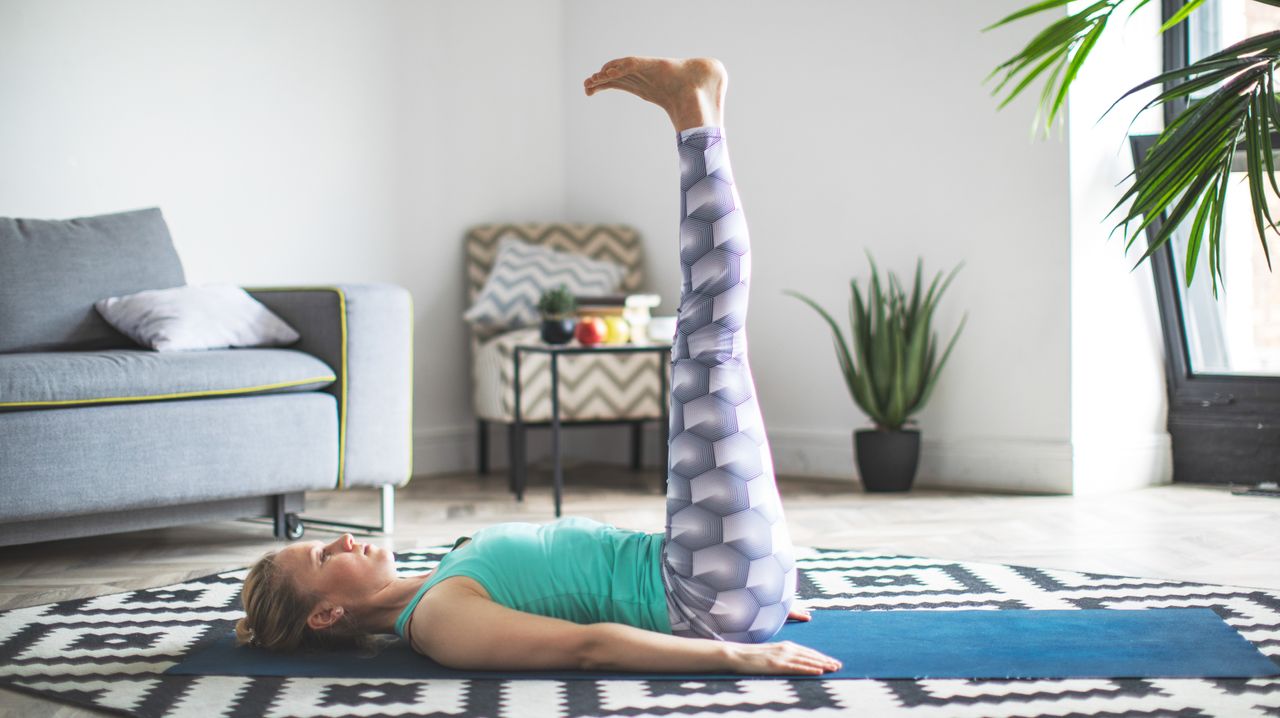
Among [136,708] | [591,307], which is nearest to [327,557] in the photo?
[136,708]

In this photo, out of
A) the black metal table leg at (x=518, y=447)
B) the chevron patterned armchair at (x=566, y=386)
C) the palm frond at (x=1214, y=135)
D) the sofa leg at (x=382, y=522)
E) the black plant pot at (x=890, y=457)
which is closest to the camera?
the palm frond at (x=1214, y=135)


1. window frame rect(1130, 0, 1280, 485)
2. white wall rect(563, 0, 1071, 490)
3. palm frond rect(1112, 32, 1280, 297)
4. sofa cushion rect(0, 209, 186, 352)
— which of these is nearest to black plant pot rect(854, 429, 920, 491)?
white wall rect(563, 0, 1071, 490)

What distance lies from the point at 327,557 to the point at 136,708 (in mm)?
333

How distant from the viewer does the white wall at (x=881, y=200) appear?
3.99 m

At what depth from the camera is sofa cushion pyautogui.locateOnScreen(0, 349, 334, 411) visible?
8.98 feet

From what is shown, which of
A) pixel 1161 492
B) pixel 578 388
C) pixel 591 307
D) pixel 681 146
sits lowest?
pixel 1161 492

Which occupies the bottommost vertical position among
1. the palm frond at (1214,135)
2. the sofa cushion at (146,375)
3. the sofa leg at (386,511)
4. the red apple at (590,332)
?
the sofa leg at (386,511)

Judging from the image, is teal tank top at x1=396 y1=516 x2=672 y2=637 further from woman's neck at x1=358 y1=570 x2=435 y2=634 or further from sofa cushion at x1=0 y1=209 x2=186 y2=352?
sofa cushion at x1=0 y1=209 x2=186 y2=352

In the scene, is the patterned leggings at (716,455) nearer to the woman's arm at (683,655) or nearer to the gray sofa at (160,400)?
the woman's arm at (683,655)

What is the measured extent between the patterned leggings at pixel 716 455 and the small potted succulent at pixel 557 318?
5.88 ft

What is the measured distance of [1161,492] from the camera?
3902 mm

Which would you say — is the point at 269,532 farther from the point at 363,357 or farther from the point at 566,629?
the point at 566,629

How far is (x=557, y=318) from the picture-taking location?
3725 mm

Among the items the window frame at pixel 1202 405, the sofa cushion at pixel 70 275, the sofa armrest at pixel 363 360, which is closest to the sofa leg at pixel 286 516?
the sofa armrest at pixel 363 360
